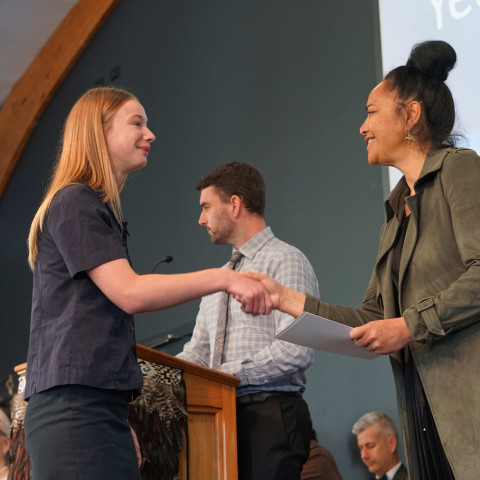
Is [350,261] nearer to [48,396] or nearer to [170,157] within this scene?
[170,157]

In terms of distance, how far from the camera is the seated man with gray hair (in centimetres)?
392

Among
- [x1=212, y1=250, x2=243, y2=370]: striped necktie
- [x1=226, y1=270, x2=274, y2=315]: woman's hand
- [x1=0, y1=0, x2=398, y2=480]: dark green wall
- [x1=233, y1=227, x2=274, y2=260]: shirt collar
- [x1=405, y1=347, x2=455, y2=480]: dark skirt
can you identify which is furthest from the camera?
[x1=0, y1=0, x2=398, y2=480]: dark green wall

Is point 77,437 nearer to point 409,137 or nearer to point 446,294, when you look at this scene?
point 446,294

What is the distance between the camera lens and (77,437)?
1.54 metres

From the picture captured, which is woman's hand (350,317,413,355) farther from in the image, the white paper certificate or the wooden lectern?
the wooden lectern

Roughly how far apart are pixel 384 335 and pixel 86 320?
0.71 m

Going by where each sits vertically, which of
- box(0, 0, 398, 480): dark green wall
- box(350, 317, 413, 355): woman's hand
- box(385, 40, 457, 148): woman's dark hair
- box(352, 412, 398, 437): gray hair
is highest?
box(0, 0, 398, 480): dark green wall

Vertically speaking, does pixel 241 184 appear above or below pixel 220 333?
above

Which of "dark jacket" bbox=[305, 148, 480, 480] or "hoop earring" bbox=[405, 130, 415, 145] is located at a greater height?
"hoop earring" bbox=[405, 130, 415, 145]

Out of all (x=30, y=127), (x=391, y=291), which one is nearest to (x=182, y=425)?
(x=391, y=291)

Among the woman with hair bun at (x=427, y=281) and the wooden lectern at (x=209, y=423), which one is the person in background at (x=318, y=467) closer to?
the wooden lectern at (x=209, y=423)

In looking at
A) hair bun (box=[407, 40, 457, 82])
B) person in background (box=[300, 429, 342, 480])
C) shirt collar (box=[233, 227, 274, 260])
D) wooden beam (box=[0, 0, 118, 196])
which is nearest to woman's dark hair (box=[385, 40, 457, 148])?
hair bun (box=[407, 40, 457, 82])

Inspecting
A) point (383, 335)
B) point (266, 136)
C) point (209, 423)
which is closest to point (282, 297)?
point (383, 335)

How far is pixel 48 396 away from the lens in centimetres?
159
